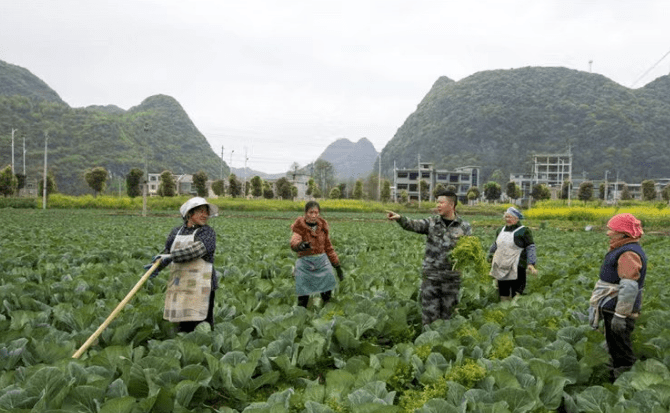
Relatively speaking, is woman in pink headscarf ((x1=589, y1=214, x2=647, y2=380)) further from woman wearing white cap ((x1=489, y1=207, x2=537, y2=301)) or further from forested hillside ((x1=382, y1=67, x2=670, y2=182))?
forested hillside ((x1=382, y1=67, x2=670, y2=182))

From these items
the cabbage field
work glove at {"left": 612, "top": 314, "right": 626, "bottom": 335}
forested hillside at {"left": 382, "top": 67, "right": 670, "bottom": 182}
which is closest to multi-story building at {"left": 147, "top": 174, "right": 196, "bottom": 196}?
forested hillside at {"left": 382, "top": 67, "right": 670, "bottom": 182}

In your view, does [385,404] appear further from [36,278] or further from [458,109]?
[458,109]

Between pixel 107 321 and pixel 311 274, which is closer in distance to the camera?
pixel 107 321

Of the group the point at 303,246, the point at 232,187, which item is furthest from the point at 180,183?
the point at 303,246

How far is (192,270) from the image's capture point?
4.25 metres

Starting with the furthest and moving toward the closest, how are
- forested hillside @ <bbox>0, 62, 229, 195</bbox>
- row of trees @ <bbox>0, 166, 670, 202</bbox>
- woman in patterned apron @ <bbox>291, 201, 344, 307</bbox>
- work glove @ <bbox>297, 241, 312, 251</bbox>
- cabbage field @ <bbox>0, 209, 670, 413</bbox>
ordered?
forested hillside @ <bbox>0, 62, 229, 195</bbox> → row of trees @ <bbox>0, 166, 670, 202</bbox> → woman in patterned apron @ <bbox>291, 201, 344, 307</bbox> → work glove @ <bbox>297, 241, 312, 251</bbox> → cabbage field @ <bbox>0, 209, 670, 413</bbox>

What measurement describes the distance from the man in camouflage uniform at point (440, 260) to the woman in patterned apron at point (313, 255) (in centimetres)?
94

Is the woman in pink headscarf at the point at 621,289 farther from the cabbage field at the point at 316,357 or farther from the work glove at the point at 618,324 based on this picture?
the cabbage field at the point at 316,357

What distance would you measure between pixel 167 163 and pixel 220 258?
3803 inches

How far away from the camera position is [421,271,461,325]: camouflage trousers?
5320 mm

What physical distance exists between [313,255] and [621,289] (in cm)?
320

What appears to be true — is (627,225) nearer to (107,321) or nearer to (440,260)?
(440,260)

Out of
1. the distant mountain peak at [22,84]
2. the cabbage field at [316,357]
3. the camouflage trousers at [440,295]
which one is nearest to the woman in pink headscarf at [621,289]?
the cabbage field at [316,357]

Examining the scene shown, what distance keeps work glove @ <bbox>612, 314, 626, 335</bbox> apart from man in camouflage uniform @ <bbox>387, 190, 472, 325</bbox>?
66.3 inches
